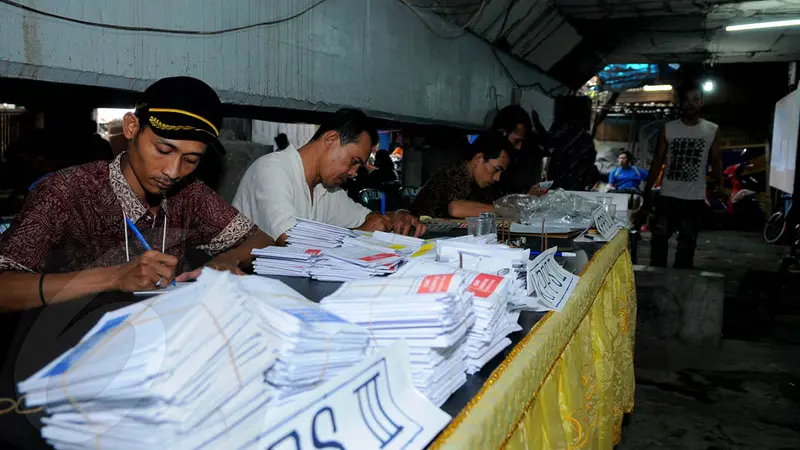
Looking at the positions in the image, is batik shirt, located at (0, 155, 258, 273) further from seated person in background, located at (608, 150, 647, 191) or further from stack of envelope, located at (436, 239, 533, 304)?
seated person in background, located at (608, 150, 647, 191)

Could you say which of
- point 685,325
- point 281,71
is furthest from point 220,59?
point 685,325

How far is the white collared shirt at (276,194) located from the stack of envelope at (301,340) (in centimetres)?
155

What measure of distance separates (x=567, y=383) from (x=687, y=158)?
13.3ft

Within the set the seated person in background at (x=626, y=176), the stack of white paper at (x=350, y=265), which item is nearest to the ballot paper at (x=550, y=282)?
the stack of white paper at (x=350, y=265)

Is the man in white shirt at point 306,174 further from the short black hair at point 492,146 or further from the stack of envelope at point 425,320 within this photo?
the stack of envelope at point 425,320

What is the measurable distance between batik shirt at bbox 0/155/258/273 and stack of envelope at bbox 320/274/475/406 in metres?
0.98

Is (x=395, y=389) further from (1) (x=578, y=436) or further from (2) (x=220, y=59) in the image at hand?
(2) (x=220, y=59)

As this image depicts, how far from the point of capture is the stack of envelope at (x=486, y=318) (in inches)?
42.6

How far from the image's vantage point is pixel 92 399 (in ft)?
2.16

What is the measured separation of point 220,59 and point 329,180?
74cm

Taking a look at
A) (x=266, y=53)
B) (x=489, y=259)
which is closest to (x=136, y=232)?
(x=489, y=259)

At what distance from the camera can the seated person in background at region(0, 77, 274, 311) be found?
1.36 metres

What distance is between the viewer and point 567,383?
5.40 ft

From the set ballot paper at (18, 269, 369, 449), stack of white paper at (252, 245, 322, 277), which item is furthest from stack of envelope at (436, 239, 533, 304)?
ballot paper at (18, 269, 369, 449)
